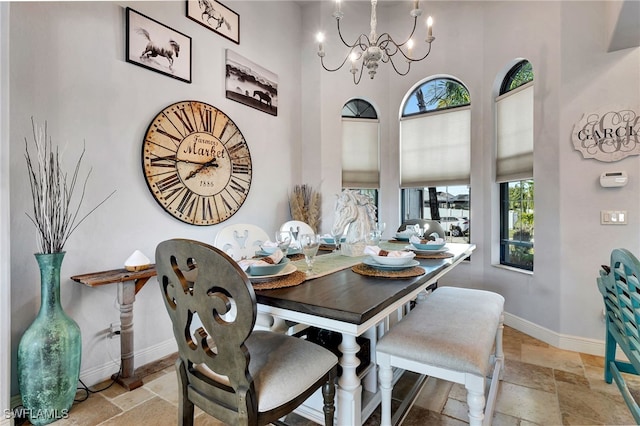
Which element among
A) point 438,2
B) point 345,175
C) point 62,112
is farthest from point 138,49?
point 438,2

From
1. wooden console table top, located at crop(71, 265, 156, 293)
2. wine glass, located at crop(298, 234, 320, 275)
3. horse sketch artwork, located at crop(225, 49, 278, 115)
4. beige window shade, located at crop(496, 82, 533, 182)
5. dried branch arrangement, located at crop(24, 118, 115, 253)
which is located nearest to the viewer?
wine glass, located at crop(298, 234, 320, 275)

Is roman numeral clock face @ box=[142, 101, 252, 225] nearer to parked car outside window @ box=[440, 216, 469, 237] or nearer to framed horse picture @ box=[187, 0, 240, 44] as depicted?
framed horse picture @ box=[187, 0, 240, 44]

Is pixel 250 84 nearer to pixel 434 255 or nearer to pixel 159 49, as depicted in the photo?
pixel 159 49

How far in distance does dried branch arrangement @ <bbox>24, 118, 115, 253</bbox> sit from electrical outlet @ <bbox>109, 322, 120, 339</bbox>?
70cm

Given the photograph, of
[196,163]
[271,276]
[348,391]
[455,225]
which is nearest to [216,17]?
[196,163]

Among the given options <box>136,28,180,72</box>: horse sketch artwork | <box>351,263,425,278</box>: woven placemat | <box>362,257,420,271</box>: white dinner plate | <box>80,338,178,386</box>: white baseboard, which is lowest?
<box>80,338,178,386</box>: white baseboard

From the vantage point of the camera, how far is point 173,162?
2564 mm

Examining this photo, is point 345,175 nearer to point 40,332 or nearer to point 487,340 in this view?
point 487,340

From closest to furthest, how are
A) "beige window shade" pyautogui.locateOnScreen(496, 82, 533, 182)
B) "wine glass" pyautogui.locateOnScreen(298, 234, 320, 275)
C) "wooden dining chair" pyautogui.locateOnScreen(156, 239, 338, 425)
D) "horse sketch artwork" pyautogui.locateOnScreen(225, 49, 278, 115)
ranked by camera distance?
"wooden dining chair" pyautogui.locateOnScreen(156, 239, 338, 425) → "wine glass" pyautogui.locateOnScreen(298, 234, 320, 275) → "beige window shade" pyautogui.locateOnScreen(496, 82, 533, 182) → "horse sketch artwork" pyautogui.locateOnScreen(225, 49, 278, 115)

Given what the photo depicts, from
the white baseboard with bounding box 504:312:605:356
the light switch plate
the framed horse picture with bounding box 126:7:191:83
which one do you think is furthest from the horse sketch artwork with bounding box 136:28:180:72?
the white baseboard with bounding box 504:312:605:356

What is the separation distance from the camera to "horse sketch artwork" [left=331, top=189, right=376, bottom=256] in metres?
2.05

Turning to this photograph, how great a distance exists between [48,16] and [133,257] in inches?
62.6

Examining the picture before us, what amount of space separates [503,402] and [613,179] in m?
1.92

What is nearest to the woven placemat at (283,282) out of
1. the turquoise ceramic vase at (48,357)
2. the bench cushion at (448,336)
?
the bench cushion at (448,336)
